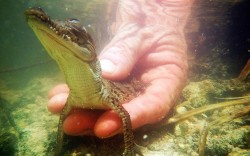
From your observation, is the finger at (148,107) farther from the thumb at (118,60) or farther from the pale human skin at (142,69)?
the thumb at (118,60)

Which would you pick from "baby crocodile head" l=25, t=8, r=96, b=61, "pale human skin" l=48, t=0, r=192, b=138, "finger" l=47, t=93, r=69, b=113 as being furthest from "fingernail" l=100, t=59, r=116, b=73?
"finger" l=47, t=93, r=69, b=113

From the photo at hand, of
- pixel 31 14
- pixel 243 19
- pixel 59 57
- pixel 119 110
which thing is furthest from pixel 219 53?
pixel 31 14

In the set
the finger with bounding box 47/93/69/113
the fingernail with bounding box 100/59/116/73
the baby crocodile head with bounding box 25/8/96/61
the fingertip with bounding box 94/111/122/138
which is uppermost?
the baby crocodile head with bounding box 25/8/96/61

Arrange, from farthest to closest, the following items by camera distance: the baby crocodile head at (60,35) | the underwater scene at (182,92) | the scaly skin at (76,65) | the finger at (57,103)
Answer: the finger at (57,103), the underwater scene at (182,92), the scaly skin at (76,65), the baby crocodile head at (60,35)

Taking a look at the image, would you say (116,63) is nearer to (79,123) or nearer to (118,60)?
(118,60)

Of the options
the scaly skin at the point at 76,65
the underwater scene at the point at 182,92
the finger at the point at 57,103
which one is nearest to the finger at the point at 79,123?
the scaly skin at the point at 76,65

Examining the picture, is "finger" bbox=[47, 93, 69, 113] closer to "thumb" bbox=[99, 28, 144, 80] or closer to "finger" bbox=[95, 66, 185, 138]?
"thumb" bbox=[99, 28, 144, 80]

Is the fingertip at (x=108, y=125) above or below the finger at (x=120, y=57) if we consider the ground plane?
below
